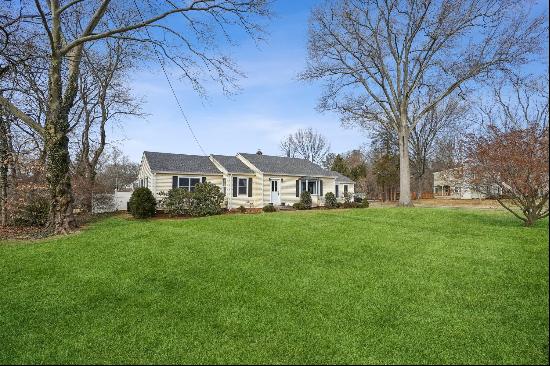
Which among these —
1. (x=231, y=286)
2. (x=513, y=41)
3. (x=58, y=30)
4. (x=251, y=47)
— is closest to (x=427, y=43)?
(x=513, y=41)

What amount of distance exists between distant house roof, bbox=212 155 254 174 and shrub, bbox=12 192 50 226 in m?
12.3

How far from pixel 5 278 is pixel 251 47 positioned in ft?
33.0

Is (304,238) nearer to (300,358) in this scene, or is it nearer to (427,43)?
(300,358)

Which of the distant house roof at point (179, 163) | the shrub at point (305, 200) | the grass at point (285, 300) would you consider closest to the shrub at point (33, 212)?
the grass at point (285, 300)

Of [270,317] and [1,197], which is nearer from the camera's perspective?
[270,317]

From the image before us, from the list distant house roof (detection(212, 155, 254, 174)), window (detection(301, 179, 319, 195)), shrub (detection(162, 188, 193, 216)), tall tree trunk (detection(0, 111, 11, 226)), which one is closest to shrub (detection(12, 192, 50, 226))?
tall tree trunk (detection(0, 111, 11, 226))

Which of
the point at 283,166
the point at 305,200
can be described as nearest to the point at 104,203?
the point at 305,200

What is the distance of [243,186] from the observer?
26.8 metres

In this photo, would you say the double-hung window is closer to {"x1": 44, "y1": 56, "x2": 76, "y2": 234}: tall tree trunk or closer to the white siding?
the white siding

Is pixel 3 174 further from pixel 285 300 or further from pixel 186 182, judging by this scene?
pixel 285 300

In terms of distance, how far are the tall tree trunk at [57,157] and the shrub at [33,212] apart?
3.14 meters

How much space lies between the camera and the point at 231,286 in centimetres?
573

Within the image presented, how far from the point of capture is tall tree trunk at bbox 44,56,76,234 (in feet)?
43.2

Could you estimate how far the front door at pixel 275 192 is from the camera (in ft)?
91.2
